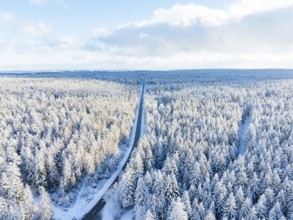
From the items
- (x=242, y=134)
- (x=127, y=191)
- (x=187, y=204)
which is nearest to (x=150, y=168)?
(x=127, y=191)

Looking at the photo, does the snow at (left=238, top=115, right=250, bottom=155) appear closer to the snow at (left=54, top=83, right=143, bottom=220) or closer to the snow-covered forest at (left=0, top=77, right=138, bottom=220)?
the snow-covered forest at (left=0, top=77, right=138, bottom=220)

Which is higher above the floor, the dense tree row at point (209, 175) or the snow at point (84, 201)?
the dense tree row at point (209, 175)

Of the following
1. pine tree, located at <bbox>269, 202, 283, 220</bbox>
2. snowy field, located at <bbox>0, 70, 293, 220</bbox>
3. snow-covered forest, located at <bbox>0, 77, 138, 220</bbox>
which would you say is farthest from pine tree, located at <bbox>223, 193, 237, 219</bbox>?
snow-covered forest, located at <bbox>0, 77, 138, 220</bbox>

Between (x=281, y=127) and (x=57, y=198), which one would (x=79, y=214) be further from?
(x=281, y=127)

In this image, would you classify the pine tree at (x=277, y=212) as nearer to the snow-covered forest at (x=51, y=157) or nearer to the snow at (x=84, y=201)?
the snow at (x=84, y=201)

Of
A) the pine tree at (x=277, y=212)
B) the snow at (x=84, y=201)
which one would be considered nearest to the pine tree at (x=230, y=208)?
the pine tree at (x=277, y=212)

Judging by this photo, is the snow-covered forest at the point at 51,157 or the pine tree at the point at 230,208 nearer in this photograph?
the pine tree at the point at 230,208

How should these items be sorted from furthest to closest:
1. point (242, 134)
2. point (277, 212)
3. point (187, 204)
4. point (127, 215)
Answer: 1. point (242, 134)
2. point (127, 215)
3. point (187, 204)
4. point (277, 212)

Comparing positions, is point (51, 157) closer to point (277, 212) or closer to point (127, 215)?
point (127, 215)

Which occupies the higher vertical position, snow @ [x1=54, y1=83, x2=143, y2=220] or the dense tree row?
the dense tree row

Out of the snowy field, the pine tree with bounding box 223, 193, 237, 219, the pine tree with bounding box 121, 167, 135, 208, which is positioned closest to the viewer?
the pine tree with bounding box 223, 193, 237, 219

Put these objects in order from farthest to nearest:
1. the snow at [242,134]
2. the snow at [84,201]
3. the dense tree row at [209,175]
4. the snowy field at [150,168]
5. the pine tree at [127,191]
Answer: the snow at [242,134] → the snow at [84,201] → the pine tree at [127,191] → the snowy field at [150,168] → the dense tree row at [209,175]
